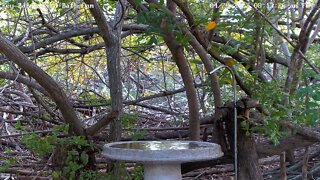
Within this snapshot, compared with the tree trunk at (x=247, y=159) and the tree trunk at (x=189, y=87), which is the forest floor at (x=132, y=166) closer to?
the tree trunk at (x=189, y=87)

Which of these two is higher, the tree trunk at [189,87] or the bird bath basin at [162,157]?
the tree trunk at [189,87]

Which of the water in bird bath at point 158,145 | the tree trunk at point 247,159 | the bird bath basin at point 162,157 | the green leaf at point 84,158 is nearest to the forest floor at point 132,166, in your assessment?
the green leaf at point 84,158

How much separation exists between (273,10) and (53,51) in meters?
2.01

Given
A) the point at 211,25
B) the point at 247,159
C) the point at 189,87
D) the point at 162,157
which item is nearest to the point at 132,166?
the point at 189,87

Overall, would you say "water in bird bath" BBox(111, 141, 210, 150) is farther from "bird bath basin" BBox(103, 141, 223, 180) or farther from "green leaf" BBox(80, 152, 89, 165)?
"green leaf" BBox(80, 152, 89, 165)

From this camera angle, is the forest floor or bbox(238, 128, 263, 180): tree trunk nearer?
bbox(238, 128, 263, 180): tree trunk

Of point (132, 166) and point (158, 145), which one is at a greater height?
point (158, 145)

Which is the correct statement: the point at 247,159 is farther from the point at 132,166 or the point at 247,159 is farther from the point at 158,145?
the point at 132,166

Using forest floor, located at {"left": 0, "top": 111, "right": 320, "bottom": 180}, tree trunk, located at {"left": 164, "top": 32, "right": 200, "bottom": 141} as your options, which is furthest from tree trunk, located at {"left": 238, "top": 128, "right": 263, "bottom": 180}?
forest floor, located at {"left": 0, "top": 111, "right": 320, "bottom": 180}

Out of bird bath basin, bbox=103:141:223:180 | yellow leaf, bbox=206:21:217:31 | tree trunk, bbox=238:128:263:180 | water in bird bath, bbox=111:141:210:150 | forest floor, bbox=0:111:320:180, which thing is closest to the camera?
bird bath basin, bbox=103:141:223:180

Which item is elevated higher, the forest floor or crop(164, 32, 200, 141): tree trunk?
Answer: crop(164, 32, 200, 141): tree trunk

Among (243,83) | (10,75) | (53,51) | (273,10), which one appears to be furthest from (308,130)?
(53,51)

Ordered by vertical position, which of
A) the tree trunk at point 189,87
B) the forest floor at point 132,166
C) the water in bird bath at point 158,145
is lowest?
the forest floor at point 132,166

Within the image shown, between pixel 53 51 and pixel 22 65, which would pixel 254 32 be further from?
pixel 53 51
